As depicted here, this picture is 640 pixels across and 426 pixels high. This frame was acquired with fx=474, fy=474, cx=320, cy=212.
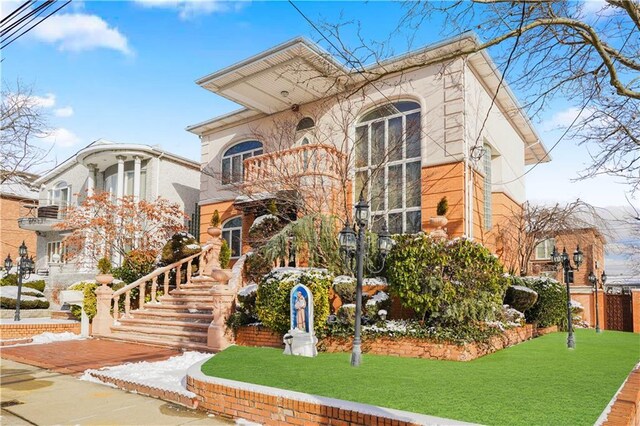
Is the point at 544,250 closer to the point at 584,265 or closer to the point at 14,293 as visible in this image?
the point at 584,265

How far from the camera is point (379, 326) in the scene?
10.1m

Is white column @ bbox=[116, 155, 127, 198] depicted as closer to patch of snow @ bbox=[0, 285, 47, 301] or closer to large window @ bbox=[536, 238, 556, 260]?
patch of snow @ bbox=[0, 285, 47, 301]

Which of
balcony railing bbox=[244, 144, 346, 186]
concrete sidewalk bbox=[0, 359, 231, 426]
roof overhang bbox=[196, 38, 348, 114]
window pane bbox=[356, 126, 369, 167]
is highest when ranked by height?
roof overhang bbox=[196, 38, 348, 114]

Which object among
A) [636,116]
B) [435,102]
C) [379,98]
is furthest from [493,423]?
[379,98]

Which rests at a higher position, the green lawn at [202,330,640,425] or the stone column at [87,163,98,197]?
the stone column at [87,163,98,197]

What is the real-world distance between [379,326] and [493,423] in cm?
542

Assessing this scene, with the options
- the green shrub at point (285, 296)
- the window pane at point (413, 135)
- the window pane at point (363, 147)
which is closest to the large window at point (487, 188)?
the window pane at point (413, 135)

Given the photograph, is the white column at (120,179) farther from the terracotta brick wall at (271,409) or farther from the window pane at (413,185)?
the terracotta brick wall at (271,409)

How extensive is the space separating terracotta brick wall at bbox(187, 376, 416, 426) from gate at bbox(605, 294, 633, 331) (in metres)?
18.5

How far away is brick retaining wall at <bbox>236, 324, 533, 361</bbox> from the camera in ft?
29.5

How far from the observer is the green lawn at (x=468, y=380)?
5176mm

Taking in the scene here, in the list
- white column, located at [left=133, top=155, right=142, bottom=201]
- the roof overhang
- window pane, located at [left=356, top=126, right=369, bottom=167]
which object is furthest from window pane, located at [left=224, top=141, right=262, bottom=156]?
white column, located at [left=133, top=155, right=142, bottom=201]

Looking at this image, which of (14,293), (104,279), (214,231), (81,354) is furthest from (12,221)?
(81,354)

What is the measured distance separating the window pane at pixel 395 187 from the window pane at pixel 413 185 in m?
0.29
